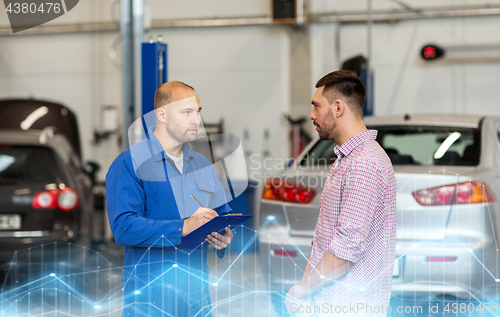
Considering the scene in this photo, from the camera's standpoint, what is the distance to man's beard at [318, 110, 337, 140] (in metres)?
1.67

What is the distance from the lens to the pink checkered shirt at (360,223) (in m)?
1.54

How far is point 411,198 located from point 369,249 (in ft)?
4.06

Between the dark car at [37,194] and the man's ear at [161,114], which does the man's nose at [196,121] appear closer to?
the man's ear at [161,114]

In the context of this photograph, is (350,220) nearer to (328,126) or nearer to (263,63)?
(328,126)

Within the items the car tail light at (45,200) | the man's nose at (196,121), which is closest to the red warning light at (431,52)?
the car tail light at (45,200)

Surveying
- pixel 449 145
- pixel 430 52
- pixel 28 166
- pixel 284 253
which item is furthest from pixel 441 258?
pixel 430 52

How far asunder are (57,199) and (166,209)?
225 centimetres

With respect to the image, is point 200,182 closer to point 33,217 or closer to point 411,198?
point 411,198

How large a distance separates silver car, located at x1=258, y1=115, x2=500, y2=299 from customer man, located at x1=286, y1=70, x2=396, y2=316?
111 centimetres

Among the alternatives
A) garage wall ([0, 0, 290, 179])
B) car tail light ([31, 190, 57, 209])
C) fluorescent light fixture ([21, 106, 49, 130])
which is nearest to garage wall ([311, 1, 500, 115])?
garage wall ([0, 0, 290, 179])

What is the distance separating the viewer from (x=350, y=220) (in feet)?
5.03

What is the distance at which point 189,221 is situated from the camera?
1680mm

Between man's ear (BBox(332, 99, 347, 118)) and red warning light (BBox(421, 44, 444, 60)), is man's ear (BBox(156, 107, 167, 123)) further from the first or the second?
red warning light (BBox(421, 44, 444, 60))

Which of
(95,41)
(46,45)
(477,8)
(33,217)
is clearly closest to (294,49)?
(477,8)
